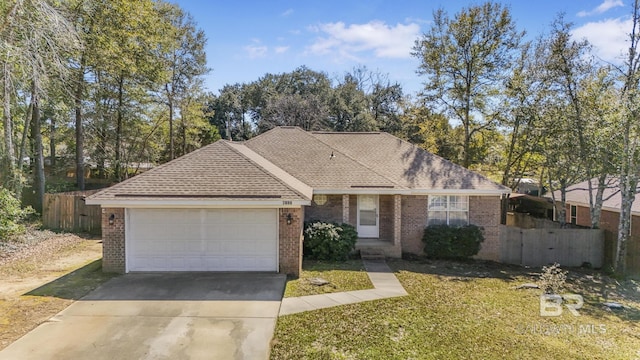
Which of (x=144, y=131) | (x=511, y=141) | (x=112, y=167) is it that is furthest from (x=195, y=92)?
(x=511, y=141)

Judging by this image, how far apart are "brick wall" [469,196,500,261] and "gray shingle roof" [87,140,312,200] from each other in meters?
7.66

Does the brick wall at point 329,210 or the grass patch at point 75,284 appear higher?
the brick wall at point 329,210

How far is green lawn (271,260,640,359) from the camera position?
20.9 ft

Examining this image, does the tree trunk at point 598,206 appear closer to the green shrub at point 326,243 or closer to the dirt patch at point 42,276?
the green shrub at point 326,243

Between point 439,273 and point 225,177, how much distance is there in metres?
7.78

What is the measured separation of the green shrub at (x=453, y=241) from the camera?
45.8ft

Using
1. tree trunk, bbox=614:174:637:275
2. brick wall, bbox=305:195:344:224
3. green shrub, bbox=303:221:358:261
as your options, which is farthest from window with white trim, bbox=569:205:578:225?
green shrub, bbox=303:221:358:261

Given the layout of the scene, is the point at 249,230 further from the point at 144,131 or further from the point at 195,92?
the point at 195,92

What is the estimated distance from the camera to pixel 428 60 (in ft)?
75.9

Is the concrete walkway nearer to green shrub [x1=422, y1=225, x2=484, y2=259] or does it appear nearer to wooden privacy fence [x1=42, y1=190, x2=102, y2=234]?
green shrub [x1=422, y1=225, x2=484, y2=259]

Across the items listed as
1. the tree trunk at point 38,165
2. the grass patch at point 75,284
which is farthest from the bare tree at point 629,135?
the tree trunk at point 38,165

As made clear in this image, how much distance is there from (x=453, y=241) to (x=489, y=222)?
5.85ft
